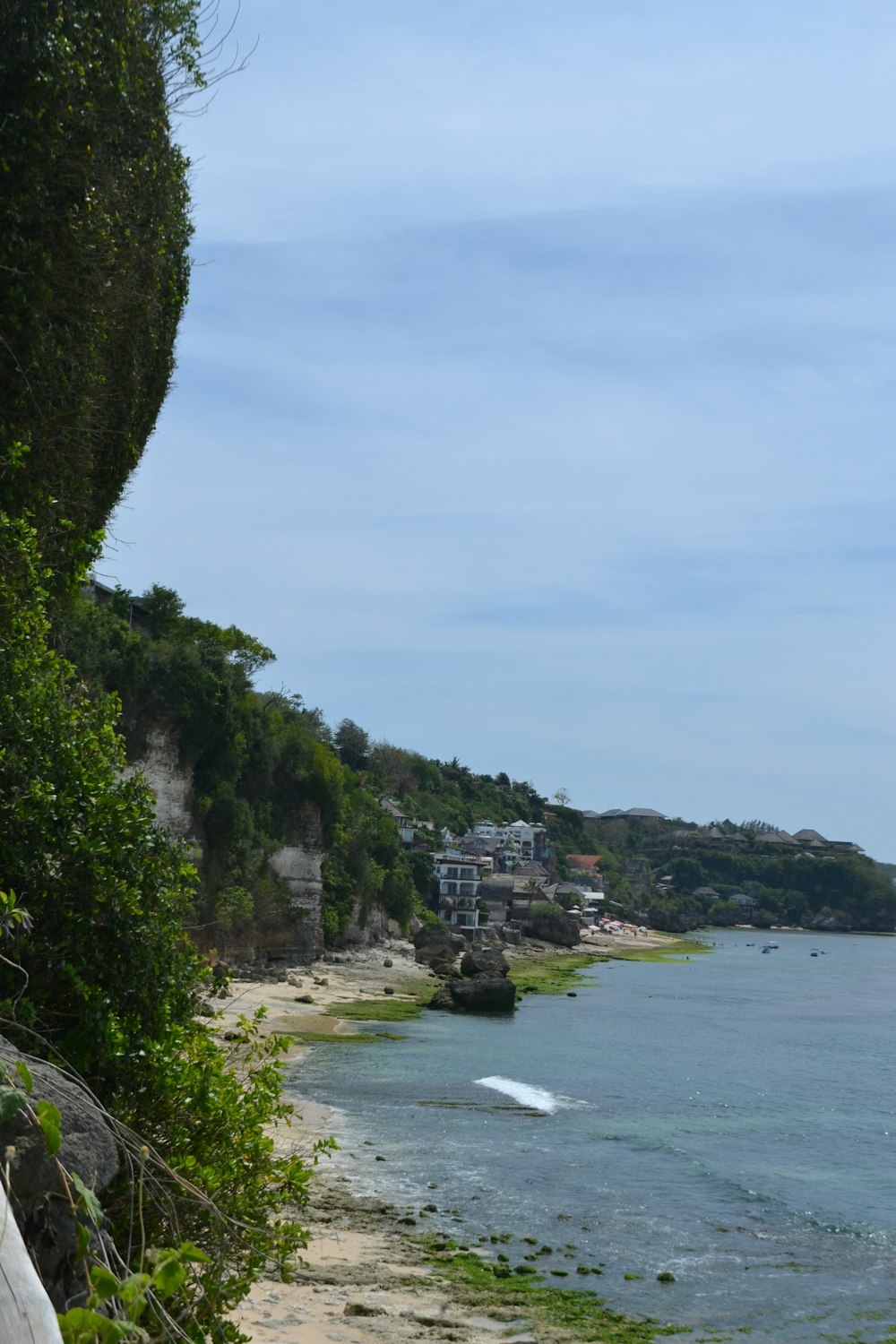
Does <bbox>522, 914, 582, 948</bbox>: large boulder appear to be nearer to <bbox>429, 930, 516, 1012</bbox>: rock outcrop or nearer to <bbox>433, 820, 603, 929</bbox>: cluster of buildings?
<bbox>433, 820, 603, 929</bbox>: cluster of buildings

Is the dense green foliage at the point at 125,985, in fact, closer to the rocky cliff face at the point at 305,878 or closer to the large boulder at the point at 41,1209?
the large boulder at the point at 41,1209

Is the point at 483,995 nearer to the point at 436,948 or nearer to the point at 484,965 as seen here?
the point at 484,965

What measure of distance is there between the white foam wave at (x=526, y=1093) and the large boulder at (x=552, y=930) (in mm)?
70551

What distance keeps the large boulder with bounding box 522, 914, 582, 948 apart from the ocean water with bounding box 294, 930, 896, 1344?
166 ft

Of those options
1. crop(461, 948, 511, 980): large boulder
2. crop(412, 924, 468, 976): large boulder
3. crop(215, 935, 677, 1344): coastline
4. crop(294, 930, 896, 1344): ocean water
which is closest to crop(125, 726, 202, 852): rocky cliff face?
crop(294, 930, 896, 1344): ocean water

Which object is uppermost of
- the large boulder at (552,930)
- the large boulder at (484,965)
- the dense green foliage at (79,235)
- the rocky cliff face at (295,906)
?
the dense green foliage at (79,235)

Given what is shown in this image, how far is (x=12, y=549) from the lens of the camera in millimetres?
8602

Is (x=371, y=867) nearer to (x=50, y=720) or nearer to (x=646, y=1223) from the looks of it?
(x=646, y=1223)

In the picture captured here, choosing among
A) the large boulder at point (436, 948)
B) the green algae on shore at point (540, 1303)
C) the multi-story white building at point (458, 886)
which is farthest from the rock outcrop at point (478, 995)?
the multi-story white building at point (458, 886)

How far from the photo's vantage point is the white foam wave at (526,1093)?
29.6m

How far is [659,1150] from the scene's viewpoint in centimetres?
2588

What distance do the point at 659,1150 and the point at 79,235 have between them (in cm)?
2273

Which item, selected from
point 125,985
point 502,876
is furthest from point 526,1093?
point 502,876

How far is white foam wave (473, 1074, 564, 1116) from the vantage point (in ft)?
97.2
